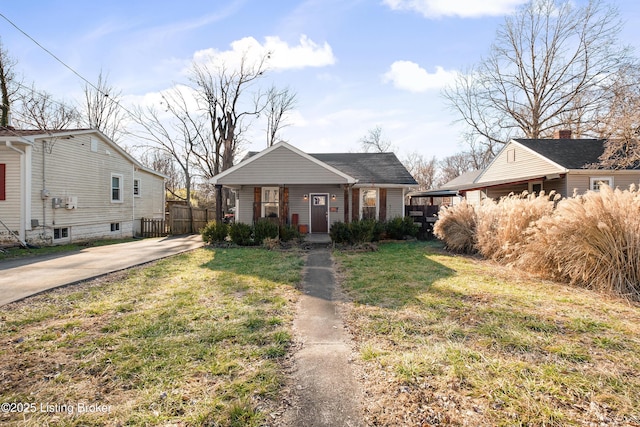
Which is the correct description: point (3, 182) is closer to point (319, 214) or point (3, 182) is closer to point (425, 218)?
point (319, 214)

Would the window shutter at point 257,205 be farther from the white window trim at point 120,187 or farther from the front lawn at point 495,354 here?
the front lawn at point 495,354

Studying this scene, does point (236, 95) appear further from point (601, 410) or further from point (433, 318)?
point (601, 410)

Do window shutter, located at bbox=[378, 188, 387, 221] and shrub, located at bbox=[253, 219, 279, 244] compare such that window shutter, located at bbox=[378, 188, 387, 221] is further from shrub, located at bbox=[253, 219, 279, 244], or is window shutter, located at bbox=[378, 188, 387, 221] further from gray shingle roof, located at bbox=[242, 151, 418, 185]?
shrub, located at bbox=[253, 219, 279, 244]

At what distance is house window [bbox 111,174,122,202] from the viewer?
15.0 m

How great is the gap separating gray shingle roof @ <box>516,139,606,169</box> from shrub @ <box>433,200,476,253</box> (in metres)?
8.32

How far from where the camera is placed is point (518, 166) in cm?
1741

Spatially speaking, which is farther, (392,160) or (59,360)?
(392,160)

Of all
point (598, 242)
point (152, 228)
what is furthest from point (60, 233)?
point (598, 242)

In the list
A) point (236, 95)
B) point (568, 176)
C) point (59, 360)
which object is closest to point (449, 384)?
point (59, 360)

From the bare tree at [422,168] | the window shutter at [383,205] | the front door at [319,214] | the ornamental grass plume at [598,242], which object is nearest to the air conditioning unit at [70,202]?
the front door at [319,214]

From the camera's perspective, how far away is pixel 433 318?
394cm

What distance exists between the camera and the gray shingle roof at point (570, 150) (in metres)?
14.7

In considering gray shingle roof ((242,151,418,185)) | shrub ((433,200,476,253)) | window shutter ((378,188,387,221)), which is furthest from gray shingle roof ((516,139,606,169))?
window shutter ((378,188,387,221))

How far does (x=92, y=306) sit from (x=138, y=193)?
15.0 meters
